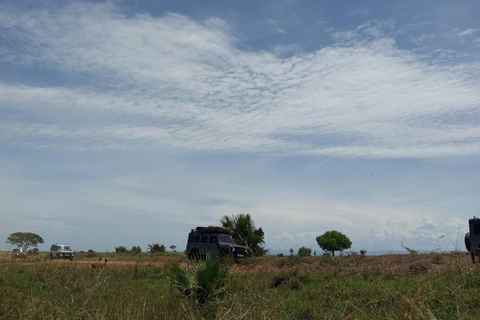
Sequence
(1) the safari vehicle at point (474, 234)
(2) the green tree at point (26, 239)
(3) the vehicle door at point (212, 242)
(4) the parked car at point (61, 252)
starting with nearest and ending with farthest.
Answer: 1. (1) the safari vehicle at point (474, 234)
2. (3) the vehicle door at point (212, 242)
3. (4) the parked car at point (61, 252)
4. (2) the green tree at point (26, 239)

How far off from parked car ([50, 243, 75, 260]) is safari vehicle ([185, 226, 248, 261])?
16284 mm

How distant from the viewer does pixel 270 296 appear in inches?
483

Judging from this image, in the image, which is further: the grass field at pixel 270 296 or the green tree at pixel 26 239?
the green tree at pixel 26 239

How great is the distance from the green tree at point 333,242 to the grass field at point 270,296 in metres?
24.3

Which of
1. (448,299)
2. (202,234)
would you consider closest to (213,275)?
(448,299)

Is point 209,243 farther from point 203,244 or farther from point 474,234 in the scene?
point 474,234

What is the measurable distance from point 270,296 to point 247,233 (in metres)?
23.1

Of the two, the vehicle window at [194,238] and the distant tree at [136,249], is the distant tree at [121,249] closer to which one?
the distant tree at [136,249]

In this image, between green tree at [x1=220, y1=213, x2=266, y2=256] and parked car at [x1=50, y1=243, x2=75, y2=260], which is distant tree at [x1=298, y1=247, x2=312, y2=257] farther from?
parked car at [x1=50, y1=243, x2=75, y2=260]

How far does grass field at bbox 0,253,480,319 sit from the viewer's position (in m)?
9.30

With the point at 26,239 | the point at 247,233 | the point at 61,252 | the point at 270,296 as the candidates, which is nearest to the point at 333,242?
the point at 247,233

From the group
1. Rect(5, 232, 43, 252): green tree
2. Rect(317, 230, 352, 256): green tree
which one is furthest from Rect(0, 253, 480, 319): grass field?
Rect(5, 232, 43, 252): green tree

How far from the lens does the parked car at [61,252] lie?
3912 cm

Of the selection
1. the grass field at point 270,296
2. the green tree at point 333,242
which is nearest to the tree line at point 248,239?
the green tree at point 333,242
